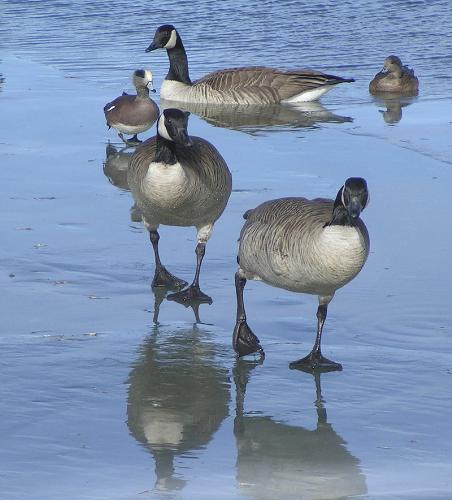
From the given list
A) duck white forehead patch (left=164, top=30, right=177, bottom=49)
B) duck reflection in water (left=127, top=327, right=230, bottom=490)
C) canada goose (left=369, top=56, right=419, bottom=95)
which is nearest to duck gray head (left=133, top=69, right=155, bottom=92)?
duck white forehead patch (left=164, top=30, right=177, bottom=49)

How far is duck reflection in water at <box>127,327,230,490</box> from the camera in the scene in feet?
16.3

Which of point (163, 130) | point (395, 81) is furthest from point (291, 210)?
point (395, 81)

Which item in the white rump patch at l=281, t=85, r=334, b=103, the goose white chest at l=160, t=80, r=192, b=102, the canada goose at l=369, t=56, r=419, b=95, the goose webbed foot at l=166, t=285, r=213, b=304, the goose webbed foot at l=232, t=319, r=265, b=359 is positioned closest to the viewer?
A: the goose webbed foot at l=232, t=319, r=265, b=359

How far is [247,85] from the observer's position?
50.6 ft

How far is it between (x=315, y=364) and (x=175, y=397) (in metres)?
0.81

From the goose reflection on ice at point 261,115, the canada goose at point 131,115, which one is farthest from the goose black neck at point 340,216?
the goose reflection on ice at point 261,115

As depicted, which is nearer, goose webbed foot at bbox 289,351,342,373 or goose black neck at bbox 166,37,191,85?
goose webbed foot at bbox 289,351,342,373

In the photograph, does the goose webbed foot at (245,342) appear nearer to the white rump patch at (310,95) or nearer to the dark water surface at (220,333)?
the dark water surface at (220,333)

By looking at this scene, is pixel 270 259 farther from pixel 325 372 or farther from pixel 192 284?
pixel 192 284

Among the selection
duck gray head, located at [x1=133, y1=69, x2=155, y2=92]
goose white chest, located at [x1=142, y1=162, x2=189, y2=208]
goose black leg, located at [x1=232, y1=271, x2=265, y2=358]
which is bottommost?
duck gray head, located at [x1=133, y1=69, x2=155, y2=92]

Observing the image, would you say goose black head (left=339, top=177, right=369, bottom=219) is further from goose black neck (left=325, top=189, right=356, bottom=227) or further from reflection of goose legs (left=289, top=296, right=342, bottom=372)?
reflection of goose legs (left=289, top=296, right=342, bottom=372)

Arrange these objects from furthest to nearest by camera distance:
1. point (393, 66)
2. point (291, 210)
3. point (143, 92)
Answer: point (393, 66), point (143, 92), point (291, 210)

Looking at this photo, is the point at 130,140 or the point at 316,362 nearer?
the point at 316,362

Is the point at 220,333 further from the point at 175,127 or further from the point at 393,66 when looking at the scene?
the point at 393,66
